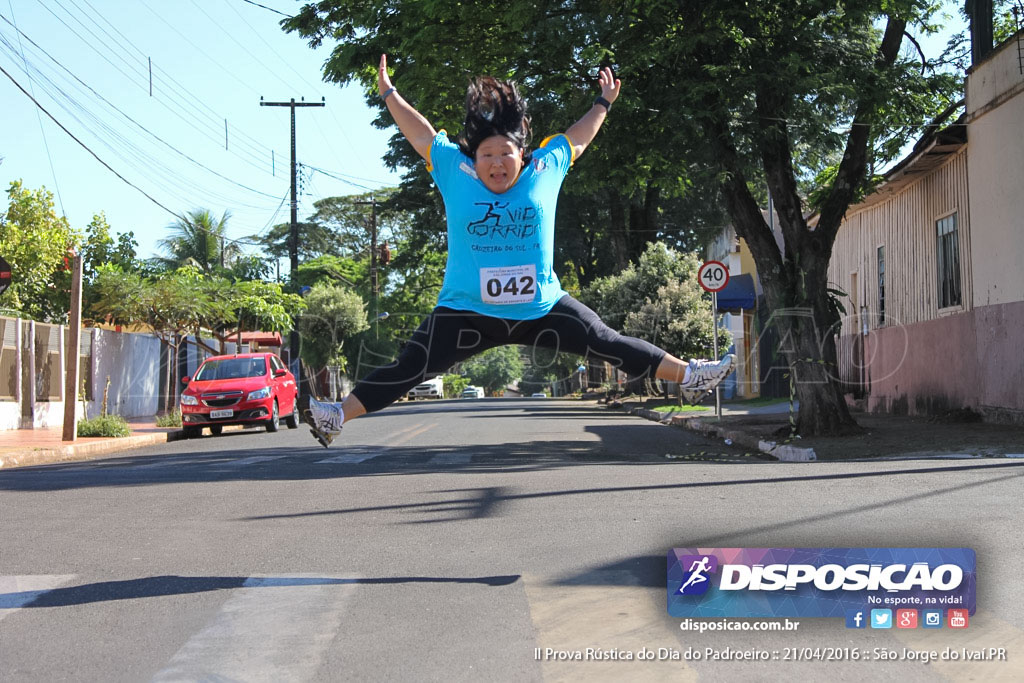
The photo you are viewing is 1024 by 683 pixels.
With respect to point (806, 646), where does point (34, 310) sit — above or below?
above

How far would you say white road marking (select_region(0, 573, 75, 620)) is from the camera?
4.86 m

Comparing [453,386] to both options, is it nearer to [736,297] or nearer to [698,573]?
[736,297]

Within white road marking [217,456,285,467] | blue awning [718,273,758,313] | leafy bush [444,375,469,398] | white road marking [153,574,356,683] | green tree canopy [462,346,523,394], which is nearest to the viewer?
white road marking [153,574,356,683]

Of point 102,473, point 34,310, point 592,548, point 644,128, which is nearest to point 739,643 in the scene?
point 592,548

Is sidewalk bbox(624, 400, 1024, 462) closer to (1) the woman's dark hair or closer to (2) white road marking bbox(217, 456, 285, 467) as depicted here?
(2) white road marking bbox(217, 456, 285, 467)

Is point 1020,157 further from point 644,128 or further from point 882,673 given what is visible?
point 882,673

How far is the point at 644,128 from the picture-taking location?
47.8 ft

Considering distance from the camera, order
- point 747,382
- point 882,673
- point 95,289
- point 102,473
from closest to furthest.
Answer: point 882,673
point 102,473
point 95,289
point 747,382

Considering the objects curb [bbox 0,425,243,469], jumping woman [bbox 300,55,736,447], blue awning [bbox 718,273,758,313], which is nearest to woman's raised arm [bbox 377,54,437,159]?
jumping woman [bbox 300,55,736,447]

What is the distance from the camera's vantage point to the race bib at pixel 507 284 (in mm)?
5602

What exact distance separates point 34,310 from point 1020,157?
2608cm

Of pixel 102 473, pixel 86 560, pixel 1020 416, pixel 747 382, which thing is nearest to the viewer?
pixel 86 560

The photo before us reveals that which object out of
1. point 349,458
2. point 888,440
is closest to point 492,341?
point 349,458

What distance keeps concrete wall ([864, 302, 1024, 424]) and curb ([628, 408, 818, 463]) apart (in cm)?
355
